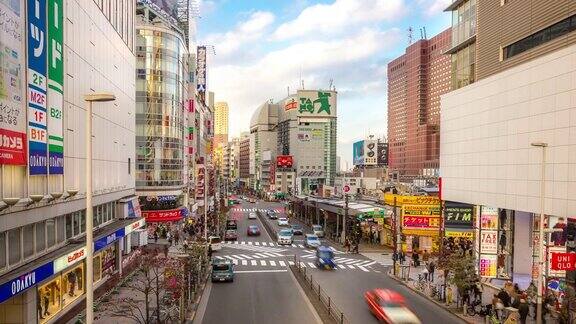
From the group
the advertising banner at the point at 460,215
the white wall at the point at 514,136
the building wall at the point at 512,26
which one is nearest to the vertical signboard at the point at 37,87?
the white wall at the point at 514,136

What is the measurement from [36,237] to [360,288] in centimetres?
2154

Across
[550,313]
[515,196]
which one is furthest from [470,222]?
[550,313]

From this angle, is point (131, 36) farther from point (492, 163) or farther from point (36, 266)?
point (492, 163)

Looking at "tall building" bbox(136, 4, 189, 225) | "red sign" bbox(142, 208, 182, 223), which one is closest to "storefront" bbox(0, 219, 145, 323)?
"red sign" bbox(142, 208, 182, 223)

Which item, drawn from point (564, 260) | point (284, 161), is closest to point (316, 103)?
point (284, 161)

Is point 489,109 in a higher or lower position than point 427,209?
higher

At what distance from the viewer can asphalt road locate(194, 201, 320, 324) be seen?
26.5 metres

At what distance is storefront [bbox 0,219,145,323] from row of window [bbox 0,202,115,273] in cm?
84

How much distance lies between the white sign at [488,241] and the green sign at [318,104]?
16042 centimetres

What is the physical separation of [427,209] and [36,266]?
116 feet

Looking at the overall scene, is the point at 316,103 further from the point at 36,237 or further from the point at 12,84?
the point at 12,84

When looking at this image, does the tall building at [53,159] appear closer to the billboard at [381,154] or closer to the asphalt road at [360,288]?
the asphalt road at [360,288]

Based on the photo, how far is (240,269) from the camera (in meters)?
43.1

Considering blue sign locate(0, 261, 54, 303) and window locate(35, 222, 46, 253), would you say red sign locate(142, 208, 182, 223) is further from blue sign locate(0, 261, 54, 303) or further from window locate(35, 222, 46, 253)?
blue sign locate(0, 261, 54, 303)
